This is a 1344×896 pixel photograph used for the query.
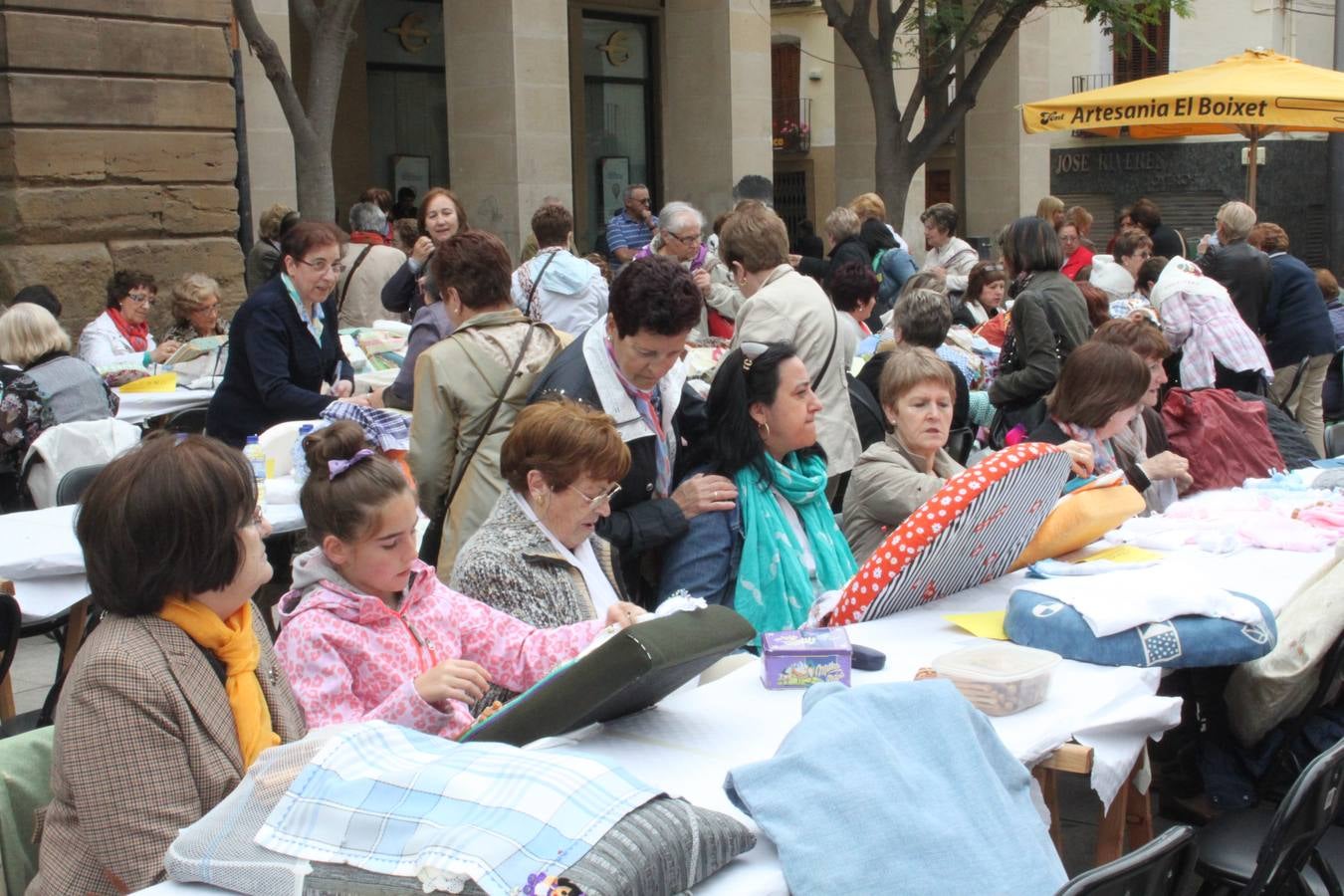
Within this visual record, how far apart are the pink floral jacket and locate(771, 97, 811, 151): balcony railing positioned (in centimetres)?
2956

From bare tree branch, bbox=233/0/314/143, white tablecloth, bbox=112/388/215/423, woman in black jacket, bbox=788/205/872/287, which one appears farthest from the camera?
bare tree branch, bbox=233/0/314/143

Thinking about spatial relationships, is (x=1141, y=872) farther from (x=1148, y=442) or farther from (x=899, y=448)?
(x=1148, y=442)

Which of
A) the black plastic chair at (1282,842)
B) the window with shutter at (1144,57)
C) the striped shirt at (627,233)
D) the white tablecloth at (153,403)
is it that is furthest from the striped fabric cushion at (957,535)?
the window with shutter at (1144,57)

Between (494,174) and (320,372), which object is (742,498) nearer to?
(320,372)

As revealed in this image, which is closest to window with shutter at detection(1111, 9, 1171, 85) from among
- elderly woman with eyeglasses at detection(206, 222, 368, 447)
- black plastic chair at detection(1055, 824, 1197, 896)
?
elderly woman with eyeglasses at detection(206, 222, 368, 447)

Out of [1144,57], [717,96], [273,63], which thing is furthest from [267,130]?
[1144,57]

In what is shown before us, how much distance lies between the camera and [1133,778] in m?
3.73

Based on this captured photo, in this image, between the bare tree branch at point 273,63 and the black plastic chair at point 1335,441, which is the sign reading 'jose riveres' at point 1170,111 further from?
the bare tree branch at point 273,63

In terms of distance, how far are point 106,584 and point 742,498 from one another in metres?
2.22

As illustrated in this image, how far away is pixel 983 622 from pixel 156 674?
213 centimetres

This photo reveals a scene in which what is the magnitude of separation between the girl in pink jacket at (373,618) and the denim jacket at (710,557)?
3.10 feet

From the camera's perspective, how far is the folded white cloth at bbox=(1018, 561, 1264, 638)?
3.67 metres

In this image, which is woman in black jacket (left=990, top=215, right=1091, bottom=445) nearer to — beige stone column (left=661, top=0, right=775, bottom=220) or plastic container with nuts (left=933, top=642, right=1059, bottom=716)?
plastic container with nuts (left=933, top=642, right=1059, bottom=716)

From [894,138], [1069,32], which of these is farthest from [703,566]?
[1069,32]
